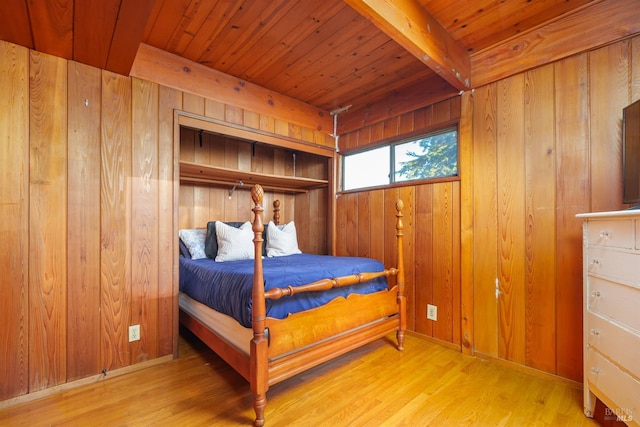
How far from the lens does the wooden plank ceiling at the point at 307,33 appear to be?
1.48m

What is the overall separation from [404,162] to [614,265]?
5.66ft

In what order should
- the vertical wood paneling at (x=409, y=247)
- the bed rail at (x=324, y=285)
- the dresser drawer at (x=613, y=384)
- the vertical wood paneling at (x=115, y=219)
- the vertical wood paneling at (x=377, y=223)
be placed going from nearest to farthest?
the dresser drawer at (x=613, y=384), the bed rail at (x=324, y=285), the vertical wood paneling at (x=115, y=219), the vertical wood paneling at (x=409, y=247), the vertical wood paneling at (x=377, y=223)

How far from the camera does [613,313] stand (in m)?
1.35

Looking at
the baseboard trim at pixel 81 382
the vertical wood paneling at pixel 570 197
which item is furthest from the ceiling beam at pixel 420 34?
the baseboard trim at pixel 81 382

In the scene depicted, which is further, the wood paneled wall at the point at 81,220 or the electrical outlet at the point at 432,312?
the electrical outlet at the point at 432,312

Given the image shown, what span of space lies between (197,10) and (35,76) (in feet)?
3.46

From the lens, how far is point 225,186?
3219mm

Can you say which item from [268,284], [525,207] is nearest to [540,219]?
[525,207]

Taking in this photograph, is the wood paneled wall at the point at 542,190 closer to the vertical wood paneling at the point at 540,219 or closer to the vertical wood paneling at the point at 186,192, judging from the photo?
the vertical wood paneling at the point at 540,219

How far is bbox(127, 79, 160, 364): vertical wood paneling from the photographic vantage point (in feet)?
6.73

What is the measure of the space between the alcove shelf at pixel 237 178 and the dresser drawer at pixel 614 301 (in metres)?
2.41

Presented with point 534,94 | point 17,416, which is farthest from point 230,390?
point 534,94

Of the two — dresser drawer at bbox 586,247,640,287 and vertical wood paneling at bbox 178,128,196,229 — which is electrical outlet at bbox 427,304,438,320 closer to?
dresser drawer at bbox 586,247,640,287

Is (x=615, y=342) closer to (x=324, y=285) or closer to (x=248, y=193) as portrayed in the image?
(x=324, y=285)
